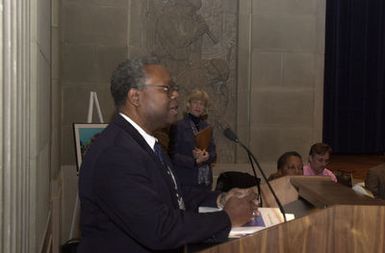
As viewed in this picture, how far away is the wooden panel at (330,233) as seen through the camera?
1772mm

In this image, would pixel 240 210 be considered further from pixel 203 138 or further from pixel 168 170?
pixel 203 138

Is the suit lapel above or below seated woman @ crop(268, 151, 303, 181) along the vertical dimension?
above

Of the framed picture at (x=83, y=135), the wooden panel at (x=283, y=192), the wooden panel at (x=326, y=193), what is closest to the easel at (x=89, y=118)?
the framed picture at (x=83, y=135)

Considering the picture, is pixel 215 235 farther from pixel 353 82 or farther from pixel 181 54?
pixel 353 82

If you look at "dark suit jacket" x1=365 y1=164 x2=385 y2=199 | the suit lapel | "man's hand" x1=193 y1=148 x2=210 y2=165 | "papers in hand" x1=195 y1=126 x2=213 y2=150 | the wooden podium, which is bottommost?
"dark suit jacket" x1=365 y1=164 x2=385 y2=199

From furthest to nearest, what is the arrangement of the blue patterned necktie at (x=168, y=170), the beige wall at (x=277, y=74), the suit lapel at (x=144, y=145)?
the beige wall at (x=277, y=74), the blue patterned necktie at (x=168, y=170), the suit lapel at (x=144, y=145)

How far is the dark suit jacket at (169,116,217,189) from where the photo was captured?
5055 mm

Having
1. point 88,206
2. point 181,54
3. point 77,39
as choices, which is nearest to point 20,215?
point 88,206

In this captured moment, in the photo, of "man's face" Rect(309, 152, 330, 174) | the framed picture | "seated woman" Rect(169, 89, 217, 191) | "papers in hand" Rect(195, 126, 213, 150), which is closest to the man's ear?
"papers in hand" Rect(195, 126, 213, 150)

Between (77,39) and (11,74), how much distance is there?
422cm

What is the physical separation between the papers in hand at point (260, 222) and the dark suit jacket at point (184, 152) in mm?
2670

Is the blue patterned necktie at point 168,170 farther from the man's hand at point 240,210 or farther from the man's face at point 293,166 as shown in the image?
the man's face at point 293,166

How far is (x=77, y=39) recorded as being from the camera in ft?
20.5

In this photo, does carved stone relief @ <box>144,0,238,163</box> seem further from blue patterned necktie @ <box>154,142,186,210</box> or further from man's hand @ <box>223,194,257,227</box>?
man's hand @ <box>223,194,257,227</box>
